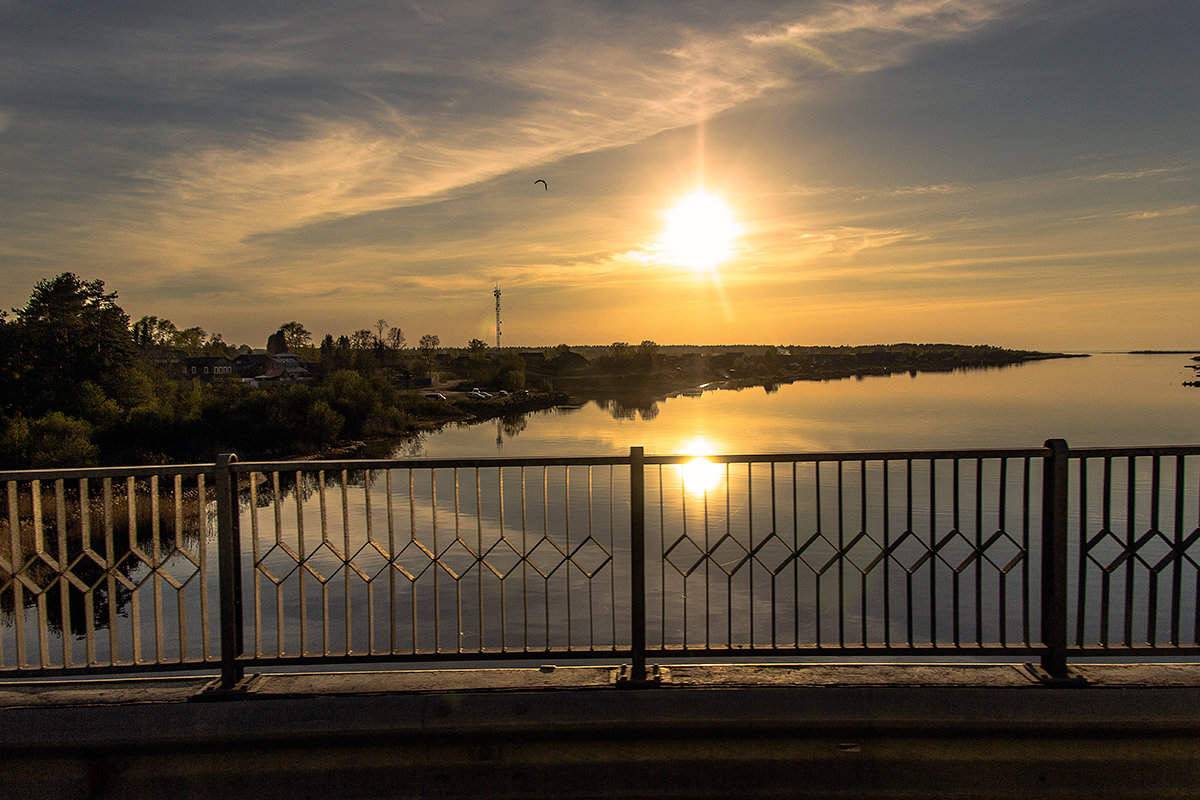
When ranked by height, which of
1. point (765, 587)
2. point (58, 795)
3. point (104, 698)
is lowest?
point (765, 587)

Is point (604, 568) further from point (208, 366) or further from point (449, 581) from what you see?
point (208, 366)

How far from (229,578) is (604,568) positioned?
1915 centimetres

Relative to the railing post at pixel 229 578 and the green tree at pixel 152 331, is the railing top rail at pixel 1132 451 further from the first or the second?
the green tree at pixel 152 331

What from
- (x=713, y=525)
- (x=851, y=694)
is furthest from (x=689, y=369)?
(x=851, y=694)

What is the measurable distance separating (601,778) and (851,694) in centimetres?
127

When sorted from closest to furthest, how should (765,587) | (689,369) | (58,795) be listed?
(58,795)
(765,587)
(689,369)

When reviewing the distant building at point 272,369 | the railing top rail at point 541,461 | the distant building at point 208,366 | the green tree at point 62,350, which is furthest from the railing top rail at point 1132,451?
the distant building at point 208,366

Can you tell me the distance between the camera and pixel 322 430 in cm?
5091

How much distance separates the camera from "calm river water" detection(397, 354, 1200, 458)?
47125mm

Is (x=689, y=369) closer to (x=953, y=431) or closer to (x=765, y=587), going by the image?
(x=953, y=431)

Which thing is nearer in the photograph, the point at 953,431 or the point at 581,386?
the point at 953,431

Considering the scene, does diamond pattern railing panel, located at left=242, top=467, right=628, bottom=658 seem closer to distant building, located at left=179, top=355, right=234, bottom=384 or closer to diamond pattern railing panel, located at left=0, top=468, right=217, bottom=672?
diamond pattern railing panel, located at left=0, top=468, right=217, bottom=672

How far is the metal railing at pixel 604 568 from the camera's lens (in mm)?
4152

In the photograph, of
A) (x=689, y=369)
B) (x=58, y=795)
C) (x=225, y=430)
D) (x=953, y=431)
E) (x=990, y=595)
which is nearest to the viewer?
(x=58, y=795)
